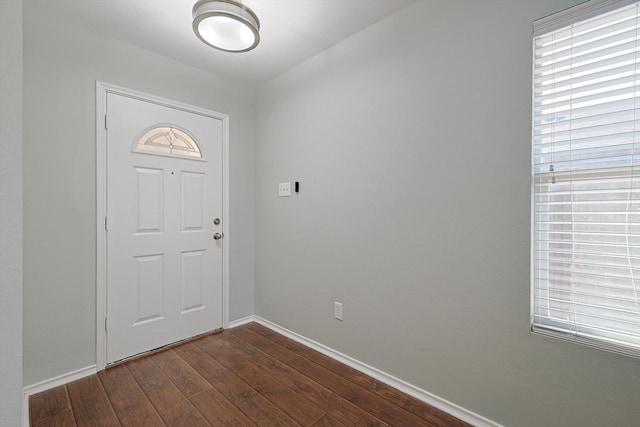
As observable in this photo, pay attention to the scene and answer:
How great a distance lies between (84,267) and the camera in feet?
6.63

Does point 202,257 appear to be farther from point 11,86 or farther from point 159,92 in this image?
point 11,86

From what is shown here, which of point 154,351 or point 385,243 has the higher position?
point 385,243

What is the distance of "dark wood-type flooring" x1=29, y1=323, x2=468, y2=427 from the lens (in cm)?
159

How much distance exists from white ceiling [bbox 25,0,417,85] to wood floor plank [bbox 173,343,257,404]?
8.50 ft

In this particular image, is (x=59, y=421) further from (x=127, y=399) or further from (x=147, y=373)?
(x=147, y=373)

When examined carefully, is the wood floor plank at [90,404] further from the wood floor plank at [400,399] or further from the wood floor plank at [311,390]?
the wood floor plank at [400,399]

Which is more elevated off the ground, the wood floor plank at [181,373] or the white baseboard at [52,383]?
the white baseboard at [52,383]

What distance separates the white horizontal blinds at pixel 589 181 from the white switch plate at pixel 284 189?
190cm

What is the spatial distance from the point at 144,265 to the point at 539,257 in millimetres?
2783

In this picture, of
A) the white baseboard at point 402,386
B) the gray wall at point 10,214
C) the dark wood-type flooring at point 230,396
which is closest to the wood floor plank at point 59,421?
the dark wood-type flooring at point 230,396

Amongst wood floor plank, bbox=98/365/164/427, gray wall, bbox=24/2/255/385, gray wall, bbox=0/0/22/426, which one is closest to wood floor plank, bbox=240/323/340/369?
wood floor plank, bbox=98/365/164/427

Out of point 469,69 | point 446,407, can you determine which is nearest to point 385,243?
point 446,407

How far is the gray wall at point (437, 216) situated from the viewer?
1.38 metres

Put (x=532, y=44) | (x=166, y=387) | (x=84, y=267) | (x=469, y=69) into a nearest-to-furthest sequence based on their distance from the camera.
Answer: (x=532, y=44)
(x=469, y=69)
(x=166, y=387)
(x=84, y=267)
